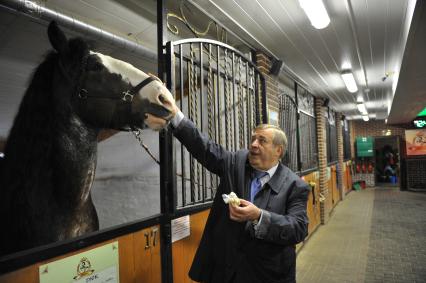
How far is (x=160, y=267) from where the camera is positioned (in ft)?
5.80

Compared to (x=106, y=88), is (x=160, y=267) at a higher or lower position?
lower

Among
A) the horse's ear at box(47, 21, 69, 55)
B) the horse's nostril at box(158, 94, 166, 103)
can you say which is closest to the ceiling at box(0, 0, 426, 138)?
the horse's ear at box(47, 21, 69, 55)

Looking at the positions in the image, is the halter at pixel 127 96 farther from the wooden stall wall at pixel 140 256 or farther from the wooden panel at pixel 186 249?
the wooden panel at pixel 186 249

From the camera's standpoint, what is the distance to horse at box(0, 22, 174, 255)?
1255 millimetres

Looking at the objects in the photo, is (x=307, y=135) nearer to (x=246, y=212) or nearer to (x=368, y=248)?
(x=368, y=248)

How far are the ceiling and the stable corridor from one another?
2.58 metres

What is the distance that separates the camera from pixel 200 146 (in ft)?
5.49

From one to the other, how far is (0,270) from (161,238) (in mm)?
886

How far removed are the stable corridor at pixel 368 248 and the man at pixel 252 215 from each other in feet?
8.28

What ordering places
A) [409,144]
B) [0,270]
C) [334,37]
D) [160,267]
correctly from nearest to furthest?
[0,270], [160,267], [334,37], [409,144]

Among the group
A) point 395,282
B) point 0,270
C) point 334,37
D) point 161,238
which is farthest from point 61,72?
point 395,282

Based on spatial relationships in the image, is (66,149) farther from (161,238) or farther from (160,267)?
(160,267)

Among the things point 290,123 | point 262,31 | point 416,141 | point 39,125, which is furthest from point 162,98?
point 416,141

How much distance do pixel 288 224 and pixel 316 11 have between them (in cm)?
176
